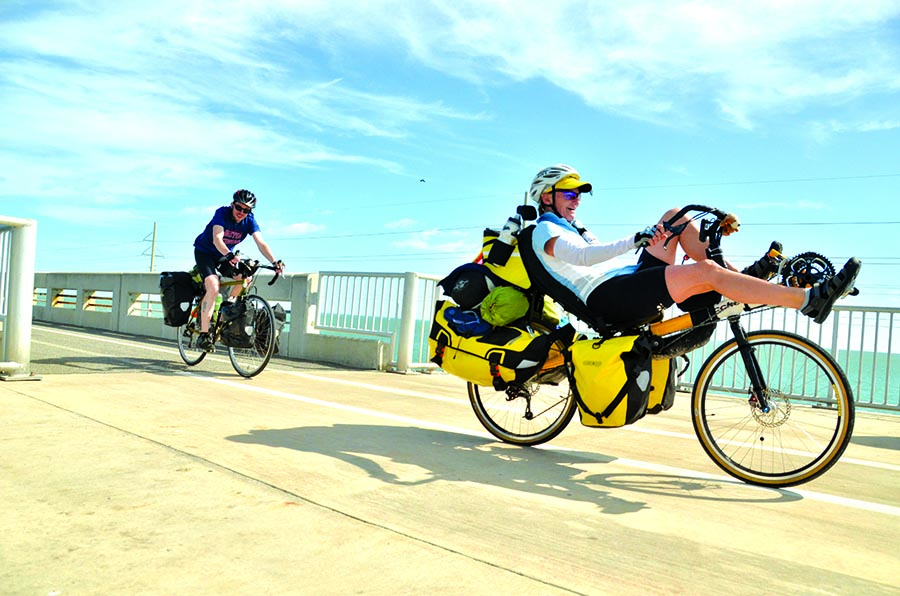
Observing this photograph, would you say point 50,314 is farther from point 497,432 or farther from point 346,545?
point 346,545

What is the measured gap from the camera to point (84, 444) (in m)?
3.36

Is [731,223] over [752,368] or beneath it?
over

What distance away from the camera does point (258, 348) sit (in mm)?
6863

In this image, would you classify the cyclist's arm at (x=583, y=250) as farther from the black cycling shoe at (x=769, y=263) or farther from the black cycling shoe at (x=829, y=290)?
the black cycling shoe at (x=829, y=290)

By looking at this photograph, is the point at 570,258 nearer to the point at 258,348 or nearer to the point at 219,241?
the point at 258,348

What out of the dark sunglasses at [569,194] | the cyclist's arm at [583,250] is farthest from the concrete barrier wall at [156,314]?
the cyclist's arm at [583,250]

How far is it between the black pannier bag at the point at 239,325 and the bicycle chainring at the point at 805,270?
517 cm

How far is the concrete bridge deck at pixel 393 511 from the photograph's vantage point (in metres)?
1.97

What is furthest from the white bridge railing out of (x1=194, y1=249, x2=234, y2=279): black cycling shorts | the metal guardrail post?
(x1=194, y1=249, x2=234, y2=279): black cycling shorts

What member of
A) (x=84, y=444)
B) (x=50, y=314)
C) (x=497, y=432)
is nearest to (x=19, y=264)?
(x=84, y=444)

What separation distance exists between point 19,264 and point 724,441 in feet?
17.9

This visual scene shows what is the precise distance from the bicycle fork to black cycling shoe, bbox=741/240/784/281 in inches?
10.1

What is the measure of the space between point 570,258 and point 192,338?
529 cm

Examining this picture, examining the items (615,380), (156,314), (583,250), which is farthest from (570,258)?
(156,314)
